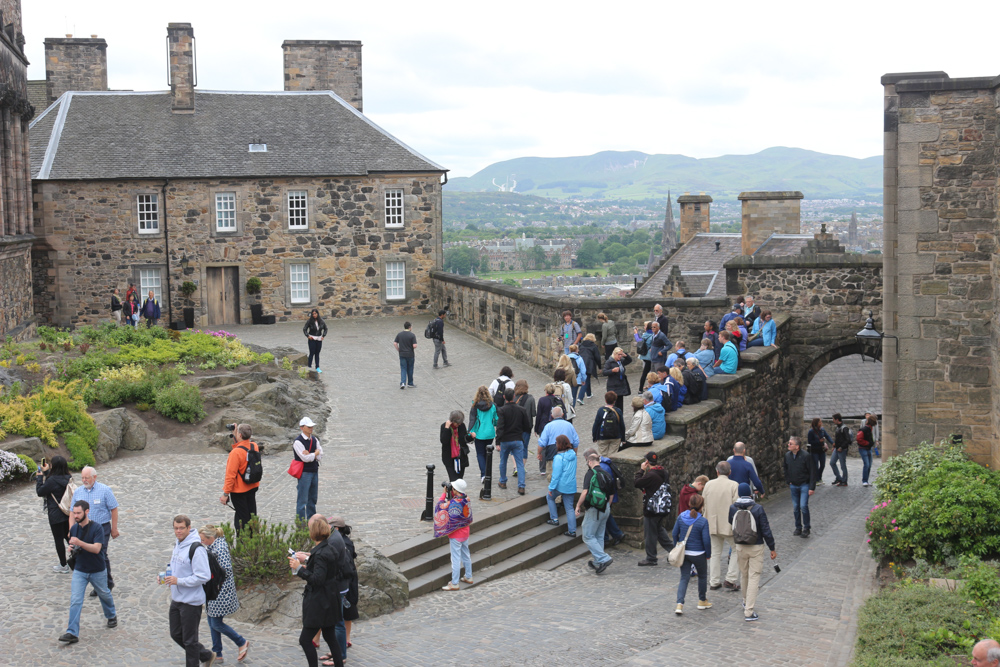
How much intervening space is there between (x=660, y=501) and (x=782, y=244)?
94.4ft

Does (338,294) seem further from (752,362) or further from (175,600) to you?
(175,600)

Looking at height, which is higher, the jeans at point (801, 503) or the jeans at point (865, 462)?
the jeans at point (801, 503)

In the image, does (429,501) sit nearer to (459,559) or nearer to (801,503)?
(459,559)

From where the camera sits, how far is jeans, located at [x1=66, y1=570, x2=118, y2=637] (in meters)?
9.52

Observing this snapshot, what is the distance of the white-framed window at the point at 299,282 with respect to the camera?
33.7m

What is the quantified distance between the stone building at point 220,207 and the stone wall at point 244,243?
4 cm

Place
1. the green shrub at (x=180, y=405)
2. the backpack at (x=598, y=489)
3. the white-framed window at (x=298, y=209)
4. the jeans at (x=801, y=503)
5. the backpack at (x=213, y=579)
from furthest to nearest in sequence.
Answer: the white-framed window at (x=298, y=209) < the green shrub at (x=180, y=405) < the jeans at (x=801, y=503) < the backpack at (x=598, y=489) < the backpack at (x=213, y=579)

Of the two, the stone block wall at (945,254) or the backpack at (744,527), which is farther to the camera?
the stone block wall at (945,254)

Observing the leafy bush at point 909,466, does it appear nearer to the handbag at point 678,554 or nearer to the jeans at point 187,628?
the handbag at point 678,554

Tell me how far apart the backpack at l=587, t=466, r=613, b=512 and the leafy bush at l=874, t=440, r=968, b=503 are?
434cm

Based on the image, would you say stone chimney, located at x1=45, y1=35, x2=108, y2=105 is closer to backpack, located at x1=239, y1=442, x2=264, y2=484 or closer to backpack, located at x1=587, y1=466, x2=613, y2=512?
backpack, located at x1=239, y1=442, x2=264, y2=484

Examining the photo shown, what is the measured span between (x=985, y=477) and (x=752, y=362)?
615 centimetres

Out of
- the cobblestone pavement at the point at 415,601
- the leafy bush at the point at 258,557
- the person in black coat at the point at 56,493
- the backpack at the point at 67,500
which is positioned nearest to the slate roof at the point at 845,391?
the cobblestone pavement at the point at 415,601

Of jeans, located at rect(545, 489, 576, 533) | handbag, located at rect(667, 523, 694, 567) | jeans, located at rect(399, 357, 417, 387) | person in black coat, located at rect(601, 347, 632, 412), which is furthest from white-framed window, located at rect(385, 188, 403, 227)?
handbag, located at rect(667, 523, 694, 567)
